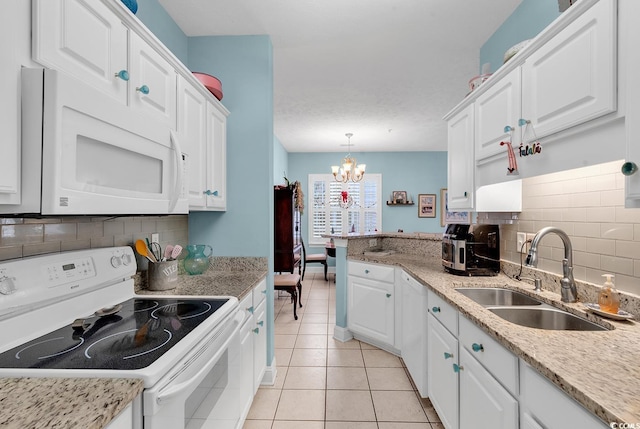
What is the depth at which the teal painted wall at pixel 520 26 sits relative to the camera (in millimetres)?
1745

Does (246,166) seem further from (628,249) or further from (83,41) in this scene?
(628,249)

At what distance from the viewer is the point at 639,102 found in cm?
89

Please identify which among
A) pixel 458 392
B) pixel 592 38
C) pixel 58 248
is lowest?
pixel 458 392

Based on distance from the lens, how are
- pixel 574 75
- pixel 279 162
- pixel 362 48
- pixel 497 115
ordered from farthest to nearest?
pixel 279 162
pixel 362 48
pixel 497 115
pixel 574 75

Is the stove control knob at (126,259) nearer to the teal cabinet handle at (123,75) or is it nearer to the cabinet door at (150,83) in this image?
the cabinet door at (150,83)

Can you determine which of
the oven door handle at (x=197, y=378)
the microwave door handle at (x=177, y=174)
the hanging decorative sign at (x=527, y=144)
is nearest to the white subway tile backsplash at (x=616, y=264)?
the hanging decorative sign at (x=527, y=144)

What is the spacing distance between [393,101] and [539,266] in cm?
264

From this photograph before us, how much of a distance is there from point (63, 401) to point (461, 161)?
2239 millimetres

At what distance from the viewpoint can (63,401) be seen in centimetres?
69

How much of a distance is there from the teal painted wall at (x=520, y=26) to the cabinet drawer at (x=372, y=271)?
1817 millimetres

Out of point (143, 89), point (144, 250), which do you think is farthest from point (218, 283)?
point (143, 89)

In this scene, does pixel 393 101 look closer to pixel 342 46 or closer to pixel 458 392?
pixel 342 46

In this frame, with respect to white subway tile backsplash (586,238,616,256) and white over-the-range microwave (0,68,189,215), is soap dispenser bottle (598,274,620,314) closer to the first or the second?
white subway tile backsplash (586,238,616,256)

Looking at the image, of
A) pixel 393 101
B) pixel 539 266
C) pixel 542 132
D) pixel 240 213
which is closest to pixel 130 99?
pixel 240 213
